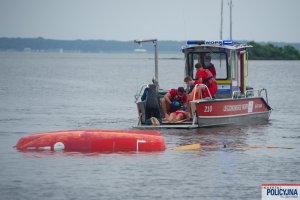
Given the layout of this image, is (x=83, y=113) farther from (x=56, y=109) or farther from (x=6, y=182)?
(x=6, y=182)

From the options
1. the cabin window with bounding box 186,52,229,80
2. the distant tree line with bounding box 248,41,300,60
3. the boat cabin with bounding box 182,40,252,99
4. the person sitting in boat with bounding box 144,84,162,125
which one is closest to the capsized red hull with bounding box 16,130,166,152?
the person sitting in boat with bounding box 144,84,162,125

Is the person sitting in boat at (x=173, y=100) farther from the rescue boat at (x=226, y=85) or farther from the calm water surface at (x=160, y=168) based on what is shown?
the calm water surface at (x=160, y=168)

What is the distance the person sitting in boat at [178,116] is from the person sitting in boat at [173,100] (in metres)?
0.26

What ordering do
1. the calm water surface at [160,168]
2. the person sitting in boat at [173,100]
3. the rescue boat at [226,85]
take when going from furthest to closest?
the rescue boat at [226,85] → the person sitting in boat at [173,100] → the calm water surface at [160,168]

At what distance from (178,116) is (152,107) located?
0.80 meters

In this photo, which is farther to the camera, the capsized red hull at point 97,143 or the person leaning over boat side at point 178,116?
the person leaning over boat side at point 178,116

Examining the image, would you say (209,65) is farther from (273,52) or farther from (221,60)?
(273,52)

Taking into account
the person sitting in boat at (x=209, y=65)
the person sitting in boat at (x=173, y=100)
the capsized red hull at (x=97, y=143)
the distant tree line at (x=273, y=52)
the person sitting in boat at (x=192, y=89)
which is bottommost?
the distant tree line at (x=273, y=52)

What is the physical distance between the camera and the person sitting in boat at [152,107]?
87.2ft

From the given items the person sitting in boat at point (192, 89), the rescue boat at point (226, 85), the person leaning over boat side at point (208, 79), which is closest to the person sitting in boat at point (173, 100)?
the person sitting in boat at point (192, 89)

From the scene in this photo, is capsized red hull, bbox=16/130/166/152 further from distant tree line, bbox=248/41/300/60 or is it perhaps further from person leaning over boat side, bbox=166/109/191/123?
distant tree line, bbox=248/41/300/60

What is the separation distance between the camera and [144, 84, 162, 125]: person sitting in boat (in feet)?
87.2

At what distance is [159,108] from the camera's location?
26.8 m

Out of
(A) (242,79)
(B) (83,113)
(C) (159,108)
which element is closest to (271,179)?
(C) (159,108)
